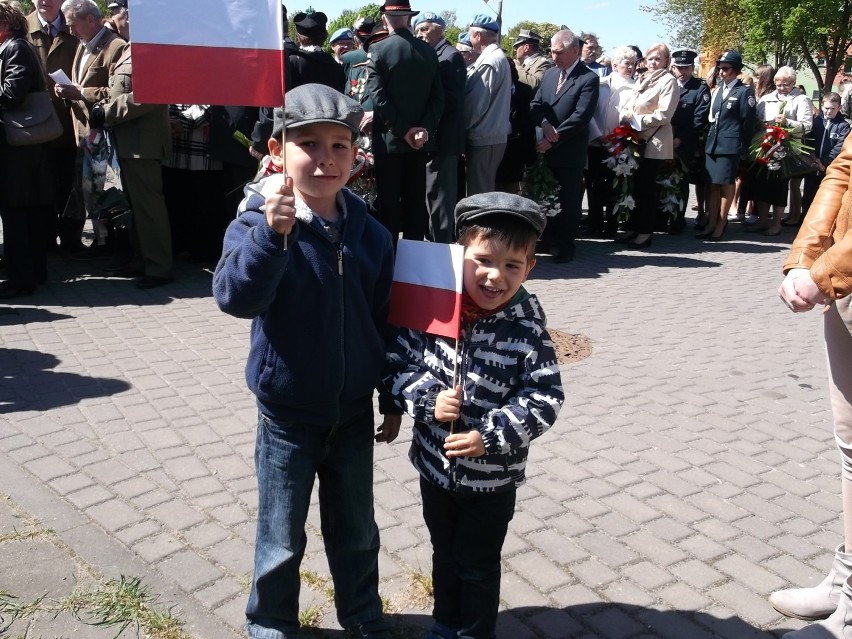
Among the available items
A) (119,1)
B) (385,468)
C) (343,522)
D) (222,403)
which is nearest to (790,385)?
(385,468)

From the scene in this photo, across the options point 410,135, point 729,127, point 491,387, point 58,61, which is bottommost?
point 491,387

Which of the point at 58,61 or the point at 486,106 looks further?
the point at 486,106

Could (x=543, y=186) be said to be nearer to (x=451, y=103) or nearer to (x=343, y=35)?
(x=451, y=103)

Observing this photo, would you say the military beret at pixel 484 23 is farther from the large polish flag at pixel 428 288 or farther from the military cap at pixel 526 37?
Answer: the large polish flag at pixel 428 288

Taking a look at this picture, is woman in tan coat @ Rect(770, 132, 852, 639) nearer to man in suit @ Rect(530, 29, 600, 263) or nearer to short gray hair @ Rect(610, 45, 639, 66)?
man in suit @ Rect(530, 29, 600, 263)

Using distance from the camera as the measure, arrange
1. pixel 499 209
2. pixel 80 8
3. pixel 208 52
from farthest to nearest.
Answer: pixel 80 8, pixel 499 209, pixel 208 52

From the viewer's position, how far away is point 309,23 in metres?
8.05

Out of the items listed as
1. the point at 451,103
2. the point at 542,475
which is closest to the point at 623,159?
the point at 451,103

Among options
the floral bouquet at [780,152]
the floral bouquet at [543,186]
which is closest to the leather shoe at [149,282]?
the floral bouquet at [543,186]

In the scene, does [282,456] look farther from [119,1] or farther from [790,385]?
[119,1]

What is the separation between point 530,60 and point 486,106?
2534 millimetres

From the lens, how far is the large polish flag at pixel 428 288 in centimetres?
261

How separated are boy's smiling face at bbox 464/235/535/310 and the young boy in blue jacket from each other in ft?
0.95

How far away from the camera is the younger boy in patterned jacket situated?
261cm
